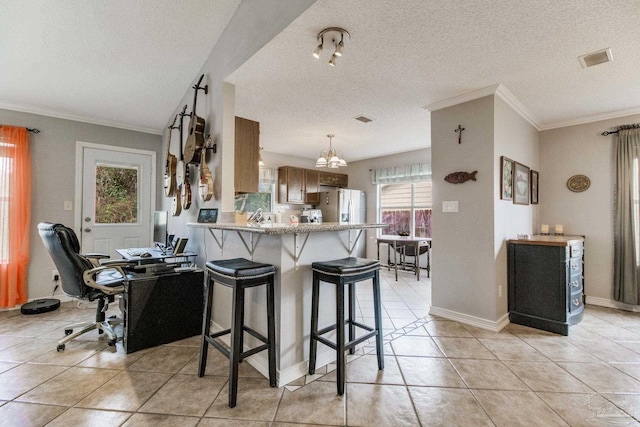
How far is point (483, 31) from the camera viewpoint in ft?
6.31

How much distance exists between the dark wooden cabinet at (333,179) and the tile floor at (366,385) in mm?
4152

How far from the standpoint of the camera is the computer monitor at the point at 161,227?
3.30 m

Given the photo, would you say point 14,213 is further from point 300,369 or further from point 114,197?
point 300,369

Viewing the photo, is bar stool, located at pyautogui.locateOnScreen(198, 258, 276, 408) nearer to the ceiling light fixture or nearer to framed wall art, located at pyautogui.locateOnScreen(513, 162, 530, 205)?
the ceiling light fixture

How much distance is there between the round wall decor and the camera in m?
3.61

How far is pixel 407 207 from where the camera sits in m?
6.03

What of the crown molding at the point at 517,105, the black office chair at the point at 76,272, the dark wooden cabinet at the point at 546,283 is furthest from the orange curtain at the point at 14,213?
the dark wooden cabinet at the point at 546,283

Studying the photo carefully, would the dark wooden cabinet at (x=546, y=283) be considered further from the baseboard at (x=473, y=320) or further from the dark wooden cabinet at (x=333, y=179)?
the dark wooden cabinet at (x=333, y=179)

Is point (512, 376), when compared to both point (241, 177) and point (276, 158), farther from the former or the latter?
point (276, 158)

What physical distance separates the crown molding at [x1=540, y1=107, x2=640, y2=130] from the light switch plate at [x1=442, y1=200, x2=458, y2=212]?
212 centimetres

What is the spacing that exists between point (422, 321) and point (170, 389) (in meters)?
2.33

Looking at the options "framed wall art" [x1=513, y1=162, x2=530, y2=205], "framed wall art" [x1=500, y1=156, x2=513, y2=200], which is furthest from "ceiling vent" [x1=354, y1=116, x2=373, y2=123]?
"framed wall art" [x1=513, y1=162, x2=530, y2=205]

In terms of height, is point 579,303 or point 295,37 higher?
point 295,37

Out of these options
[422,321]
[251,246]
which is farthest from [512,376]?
[251,246]
